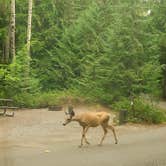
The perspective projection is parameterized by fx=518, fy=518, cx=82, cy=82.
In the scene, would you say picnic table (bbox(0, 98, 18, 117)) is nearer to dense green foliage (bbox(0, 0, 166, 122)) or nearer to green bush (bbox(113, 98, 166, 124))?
dense green foliage (bbox(0, 0, 166, 122))

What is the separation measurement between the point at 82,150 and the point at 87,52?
63.0 feet

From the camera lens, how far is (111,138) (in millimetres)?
18859

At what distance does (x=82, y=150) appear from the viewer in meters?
16.0

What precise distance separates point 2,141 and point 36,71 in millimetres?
18750

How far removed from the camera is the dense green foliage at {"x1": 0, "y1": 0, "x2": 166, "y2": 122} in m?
27.7

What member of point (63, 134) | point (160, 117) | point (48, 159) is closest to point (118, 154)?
point (48, 159)

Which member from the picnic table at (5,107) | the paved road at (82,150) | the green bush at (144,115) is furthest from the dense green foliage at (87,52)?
the paved road at (82,150)

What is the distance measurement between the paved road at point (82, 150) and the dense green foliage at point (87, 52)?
7810 mm

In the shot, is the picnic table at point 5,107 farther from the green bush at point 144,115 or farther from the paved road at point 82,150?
the green bush at point 144,115


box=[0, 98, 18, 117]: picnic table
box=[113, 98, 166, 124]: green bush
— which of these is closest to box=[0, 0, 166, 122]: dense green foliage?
box=[0, 98, 18, 117]: picnic table

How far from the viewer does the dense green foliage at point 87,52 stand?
2772 centimetres

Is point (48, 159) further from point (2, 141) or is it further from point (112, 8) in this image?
point (112, 8)

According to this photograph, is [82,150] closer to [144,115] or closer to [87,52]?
[144,115]

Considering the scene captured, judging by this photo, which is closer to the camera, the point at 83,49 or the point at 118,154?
the point at 118,154
